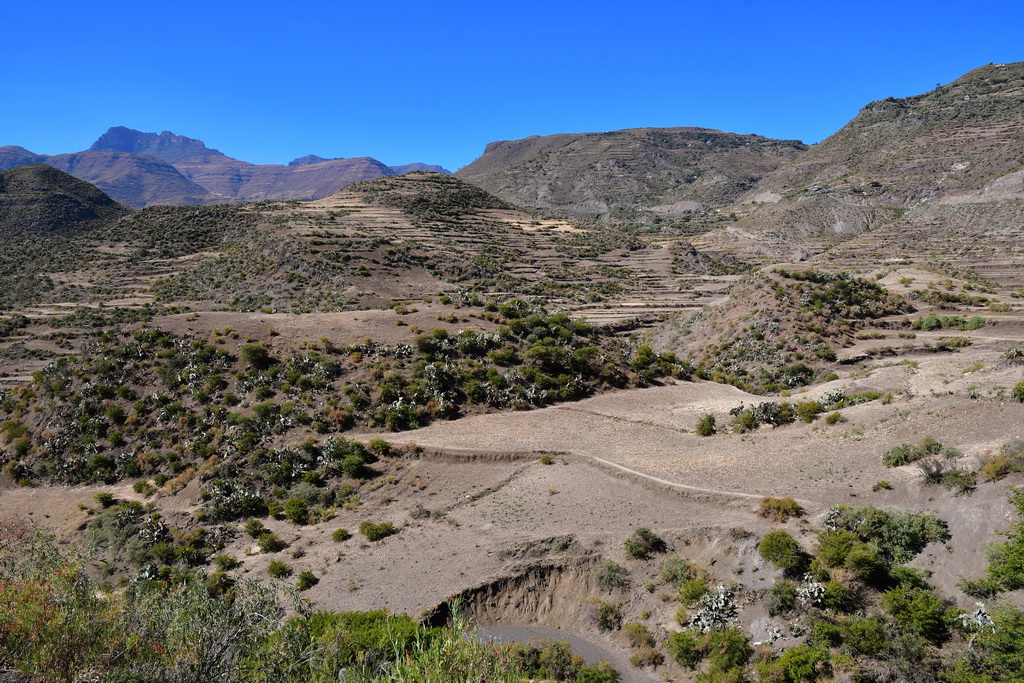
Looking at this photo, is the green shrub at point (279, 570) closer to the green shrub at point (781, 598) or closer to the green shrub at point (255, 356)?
the green shrub at point (781, 598)

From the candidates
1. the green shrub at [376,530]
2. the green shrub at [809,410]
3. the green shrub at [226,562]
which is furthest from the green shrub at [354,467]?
the green shrub at [809,410]

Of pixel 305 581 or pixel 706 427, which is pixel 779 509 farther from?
pixel 305 581

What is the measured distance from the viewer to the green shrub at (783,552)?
498 inches

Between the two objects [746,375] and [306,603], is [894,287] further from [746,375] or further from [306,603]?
[306,603]

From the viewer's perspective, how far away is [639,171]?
520ft

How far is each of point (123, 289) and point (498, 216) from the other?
5497 cm

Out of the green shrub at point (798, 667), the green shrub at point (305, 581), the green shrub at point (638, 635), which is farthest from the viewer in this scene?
the green shrub at point (305, 581)

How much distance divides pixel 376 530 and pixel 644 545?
8002 mm

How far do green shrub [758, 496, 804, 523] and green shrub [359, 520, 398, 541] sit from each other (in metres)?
10.7

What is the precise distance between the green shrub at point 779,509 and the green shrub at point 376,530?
1071 centimetres

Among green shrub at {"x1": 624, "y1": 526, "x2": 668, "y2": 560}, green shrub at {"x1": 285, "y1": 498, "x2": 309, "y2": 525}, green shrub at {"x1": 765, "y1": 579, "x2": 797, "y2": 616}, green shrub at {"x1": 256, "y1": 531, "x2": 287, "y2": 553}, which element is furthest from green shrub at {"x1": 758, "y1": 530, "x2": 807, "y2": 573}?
green shrub at {"x1": 285, "y1": 498, "x2": 309, "y2": 525}

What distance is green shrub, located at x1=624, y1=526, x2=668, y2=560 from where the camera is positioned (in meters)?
14.4

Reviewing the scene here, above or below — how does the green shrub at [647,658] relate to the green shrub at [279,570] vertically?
below

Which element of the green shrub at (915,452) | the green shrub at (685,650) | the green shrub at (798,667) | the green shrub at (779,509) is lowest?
the green shrub at (685,650)
